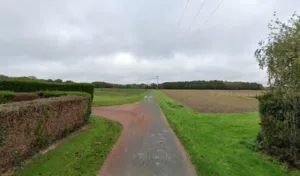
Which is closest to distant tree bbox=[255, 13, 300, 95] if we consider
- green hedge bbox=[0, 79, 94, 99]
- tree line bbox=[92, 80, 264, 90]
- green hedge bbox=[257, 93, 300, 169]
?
green hedge bbox=[257, 93, 300, 169]

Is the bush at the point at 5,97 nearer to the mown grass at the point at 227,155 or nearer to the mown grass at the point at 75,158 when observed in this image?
the mown grass at the point at 75,158

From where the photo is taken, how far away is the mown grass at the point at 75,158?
17.4ft

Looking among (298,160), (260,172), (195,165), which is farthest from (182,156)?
(298,160)

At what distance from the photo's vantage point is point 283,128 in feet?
21.8

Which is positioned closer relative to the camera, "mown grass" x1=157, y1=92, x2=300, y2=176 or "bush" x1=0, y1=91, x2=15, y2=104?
"mown grass" x1=157, y1=92, x2=300, y2=176

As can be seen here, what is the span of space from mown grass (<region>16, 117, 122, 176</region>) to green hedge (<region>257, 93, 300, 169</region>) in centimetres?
543

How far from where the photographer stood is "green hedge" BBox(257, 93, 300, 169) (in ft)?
20.8

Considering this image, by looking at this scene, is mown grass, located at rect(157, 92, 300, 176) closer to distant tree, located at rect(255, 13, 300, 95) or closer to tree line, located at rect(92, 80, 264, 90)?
distant tree, located at rect(255, 13, 300, 95)

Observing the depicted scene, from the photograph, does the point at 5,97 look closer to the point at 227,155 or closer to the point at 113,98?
the point at 227,155

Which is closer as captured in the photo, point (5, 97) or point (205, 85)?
point (5, 97)

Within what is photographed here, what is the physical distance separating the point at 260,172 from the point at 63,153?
5812 millimetres

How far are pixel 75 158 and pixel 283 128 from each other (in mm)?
Result: 6409

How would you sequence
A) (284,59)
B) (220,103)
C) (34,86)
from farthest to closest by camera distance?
1. (220,103)
2. (34,86)
3. (284,59)

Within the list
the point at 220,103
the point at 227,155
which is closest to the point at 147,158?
the point at 227,155
